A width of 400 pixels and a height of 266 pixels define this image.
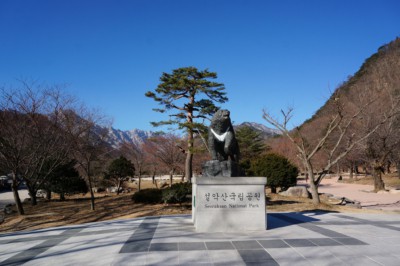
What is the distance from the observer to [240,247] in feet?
15.9

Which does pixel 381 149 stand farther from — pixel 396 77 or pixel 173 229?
pixel 173 229

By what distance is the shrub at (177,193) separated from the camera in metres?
12.5

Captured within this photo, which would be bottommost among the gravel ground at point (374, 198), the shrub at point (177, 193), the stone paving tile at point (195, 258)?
the gravel ground at point (374, 198)

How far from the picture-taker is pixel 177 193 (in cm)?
1245

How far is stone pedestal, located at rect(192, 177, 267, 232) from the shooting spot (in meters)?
6.10

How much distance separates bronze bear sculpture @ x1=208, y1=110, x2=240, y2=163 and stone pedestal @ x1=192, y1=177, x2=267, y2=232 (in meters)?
0.72

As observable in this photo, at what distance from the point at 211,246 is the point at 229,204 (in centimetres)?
137

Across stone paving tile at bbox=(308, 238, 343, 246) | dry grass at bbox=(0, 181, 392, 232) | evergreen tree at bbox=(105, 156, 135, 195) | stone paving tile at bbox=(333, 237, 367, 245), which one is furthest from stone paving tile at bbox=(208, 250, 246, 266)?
evergreen tree at bbox=(105, 156, 135, 195)

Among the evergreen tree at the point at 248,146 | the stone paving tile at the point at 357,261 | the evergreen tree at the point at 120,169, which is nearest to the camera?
the stone paving tile at the point at 357,261

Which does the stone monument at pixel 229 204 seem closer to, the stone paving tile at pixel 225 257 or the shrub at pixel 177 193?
the stone paving tile at pixel 225 257

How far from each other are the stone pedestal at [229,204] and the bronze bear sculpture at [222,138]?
0.72 metres

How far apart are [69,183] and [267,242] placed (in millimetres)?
14314

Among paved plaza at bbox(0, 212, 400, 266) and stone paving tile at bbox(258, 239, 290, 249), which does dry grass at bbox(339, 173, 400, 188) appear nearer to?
paved plaza at bbox(0, 212, 400, 266)

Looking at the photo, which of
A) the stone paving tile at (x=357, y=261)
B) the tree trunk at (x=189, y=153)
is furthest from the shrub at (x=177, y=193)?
the stone paving tile at (x=357, y=261)
